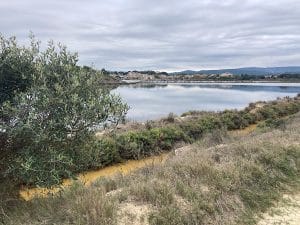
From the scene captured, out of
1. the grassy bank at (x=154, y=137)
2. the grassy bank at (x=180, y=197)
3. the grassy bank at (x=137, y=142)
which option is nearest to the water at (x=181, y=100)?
the grassy bank at (x=154, y=137)

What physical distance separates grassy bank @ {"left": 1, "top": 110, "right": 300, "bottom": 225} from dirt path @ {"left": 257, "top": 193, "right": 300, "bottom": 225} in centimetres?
19

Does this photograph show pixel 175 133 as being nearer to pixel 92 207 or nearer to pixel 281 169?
pixel 281 169

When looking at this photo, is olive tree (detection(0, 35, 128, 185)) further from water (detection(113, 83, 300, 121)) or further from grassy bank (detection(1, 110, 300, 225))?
water (detection(113, 83, 300, 121))

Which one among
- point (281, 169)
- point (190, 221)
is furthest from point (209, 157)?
point (190, 221)

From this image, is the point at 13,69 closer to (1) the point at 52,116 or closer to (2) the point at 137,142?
(1) the point at 52,116

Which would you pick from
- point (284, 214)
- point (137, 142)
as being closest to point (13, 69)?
point (284, 214)

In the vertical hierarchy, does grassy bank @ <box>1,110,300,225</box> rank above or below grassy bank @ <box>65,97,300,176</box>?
above

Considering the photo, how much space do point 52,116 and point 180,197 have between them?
8.56 feet

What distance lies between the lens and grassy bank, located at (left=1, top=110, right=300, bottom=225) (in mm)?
6797

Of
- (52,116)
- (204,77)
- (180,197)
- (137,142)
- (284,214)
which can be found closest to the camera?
(52,116)

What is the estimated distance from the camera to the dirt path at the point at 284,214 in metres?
7.96

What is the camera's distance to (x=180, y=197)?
7.68 meters

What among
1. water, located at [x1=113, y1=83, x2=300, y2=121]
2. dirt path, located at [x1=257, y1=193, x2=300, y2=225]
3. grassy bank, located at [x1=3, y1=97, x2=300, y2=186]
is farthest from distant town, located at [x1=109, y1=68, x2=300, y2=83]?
dirt path, located at [x1=257, y1=193, x2=300, y2=225]

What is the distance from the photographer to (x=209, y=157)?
10633 mm
